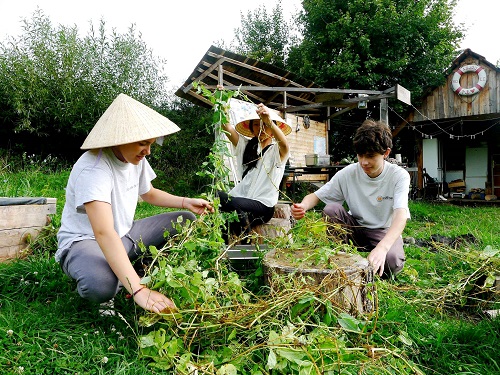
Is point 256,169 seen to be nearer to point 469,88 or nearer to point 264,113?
point 264,113

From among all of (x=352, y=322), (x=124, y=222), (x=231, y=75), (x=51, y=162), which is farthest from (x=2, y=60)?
(x=352, y=322)

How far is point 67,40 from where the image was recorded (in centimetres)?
1063

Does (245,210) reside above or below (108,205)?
below

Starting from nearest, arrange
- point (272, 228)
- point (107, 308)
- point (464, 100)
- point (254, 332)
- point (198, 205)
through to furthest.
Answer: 1. point (254, 332)
2. point (107, 308)
3. point (198, 205)
4. point (272, 228)
5. point (464, 100)

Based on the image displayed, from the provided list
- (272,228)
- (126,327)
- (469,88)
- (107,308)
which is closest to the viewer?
(126,327)

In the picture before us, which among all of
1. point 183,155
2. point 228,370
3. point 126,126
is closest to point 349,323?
point 228,370

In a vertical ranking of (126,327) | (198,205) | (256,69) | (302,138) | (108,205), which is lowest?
(126,327)

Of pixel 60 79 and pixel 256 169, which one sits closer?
pixel 256 169

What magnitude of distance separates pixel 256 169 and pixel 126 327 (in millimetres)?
2215

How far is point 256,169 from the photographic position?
3.89 m

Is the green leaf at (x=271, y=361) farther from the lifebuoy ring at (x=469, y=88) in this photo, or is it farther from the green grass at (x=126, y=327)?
the lifebuoy ring at (x=469, y=88)

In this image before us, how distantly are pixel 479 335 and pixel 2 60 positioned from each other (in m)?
11.7

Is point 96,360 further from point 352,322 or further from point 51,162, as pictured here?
point 51,162

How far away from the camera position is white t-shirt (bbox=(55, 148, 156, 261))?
197cm
